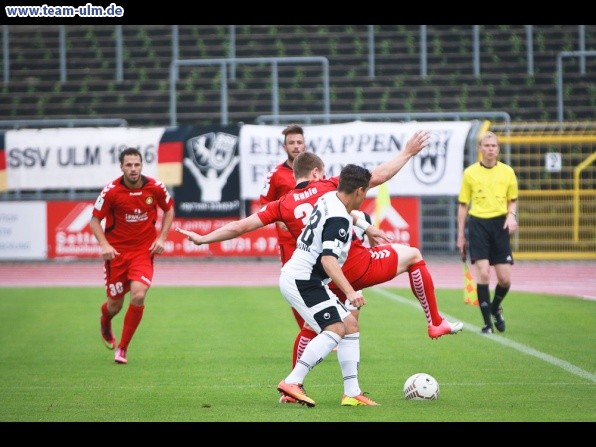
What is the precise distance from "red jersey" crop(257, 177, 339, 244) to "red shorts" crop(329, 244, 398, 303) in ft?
1.52

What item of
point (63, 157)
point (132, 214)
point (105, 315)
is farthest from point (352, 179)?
point (63, 157)

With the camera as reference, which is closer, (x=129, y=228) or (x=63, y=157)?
(x=129, y=228)

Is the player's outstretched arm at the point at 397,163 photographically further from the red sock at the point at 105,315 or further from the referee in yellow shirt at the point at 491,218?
the referee in yellow shirt at the point at 491,218

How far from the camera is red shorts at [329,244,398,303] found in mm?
8711

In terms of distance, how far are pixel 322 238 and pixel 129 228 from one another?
3.97 meters

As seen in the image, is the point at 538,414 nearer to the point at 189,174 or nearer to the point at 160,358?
the point at 160,358

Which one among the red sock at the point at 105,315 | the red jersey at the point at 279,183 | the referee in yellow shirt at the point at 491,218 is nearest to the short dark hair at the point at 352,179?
the red jersey at the point at 279,183

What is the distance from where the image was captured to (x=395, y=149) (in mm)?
24266

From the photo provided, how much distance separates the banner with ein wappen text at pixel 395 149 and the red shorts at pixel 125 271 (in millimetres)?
12860

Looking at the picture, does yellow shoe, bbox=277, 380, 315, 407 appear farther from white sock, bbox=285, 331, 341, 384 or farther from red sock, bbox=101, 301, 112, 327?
red sock, bbox=101, 301, 112, 327

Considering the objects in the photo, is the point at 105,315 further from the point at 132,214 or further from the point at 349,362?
the point at 349,362

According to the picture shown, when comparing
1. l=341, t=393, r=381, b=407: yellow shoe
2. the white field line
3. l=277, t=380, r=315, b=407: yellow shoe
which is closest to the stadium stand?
the white field line

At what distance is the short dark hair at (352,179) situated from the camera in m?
7.98

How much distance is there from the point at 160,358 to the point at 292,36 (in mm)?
23164
